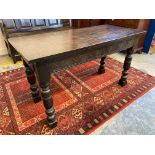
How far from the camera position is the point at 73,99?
158 cm

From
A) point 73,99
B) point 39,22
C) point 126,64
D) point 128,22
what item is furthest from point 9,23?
point 128,22

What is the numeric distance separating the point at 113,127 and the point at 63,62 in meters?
0.75

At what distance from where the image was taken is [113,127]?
1.24 metres

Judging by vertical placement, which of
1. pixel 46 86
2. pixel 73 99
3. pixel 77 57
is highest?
pixel 77 57

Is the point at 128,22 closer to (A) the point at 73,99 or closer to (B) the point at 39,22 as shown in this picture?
(B) the point at 39,22

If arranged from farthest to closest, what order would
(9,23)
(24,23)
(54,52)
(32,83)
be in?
(24,23) < (9,23) < (32,83) < (54,52)

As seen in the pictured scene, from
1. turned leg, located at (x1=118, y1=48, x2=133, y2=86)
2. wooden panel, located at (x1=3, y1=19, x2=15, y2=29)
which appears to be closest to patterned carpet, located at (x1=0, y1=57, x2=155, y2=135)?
turned leg, located at (x1=118, y1=48, x2=133, y2=86)

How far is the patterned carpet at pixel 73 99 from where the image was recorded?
49.4 inches

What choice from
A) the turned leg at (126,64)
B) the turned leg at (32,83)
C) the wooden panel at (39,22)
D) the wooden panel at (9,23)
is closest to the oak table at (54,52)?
the turned leg at (32,83)

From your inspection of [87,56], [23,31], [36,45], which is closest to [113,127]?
[87,56]

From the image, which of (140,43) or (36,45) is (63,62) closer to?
(36,45)

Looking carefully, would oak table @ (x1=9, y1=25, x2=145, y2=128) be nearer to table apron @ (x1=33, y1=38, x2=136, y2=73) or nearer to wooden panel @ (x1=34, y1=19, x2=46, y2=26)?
table apron @ (x1=33, y1=38, x2=136, y2=73)

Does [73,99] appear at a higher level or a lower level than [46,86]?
lower

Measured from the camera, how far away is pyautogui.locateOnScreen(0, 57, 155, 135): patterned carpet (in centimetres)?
126
